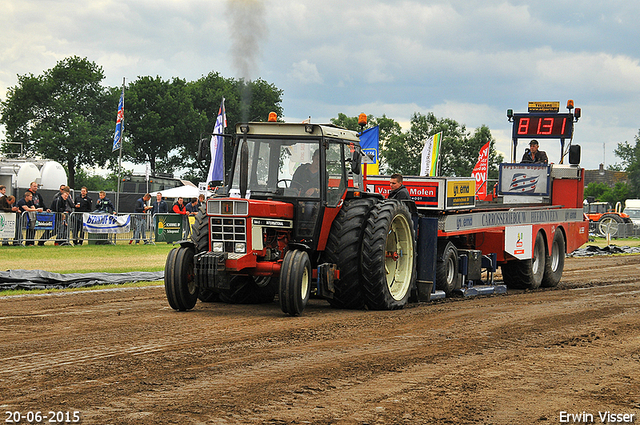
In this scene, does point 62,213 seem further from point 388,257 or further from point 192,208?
point 388,257

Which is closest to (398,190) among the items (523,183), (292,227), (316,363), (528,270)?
(292,227)

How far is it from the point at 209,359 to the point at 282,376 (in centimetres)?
87

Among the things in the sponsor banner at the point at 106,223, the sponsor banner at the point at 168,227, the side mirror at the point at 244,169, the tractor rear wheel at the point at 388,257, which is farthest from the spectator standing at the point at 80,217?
the tractor rear wheel at the point at 388,257

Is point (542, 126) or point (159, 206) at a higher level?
point (542, 126)

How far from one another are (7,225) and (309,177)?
13.6 metres

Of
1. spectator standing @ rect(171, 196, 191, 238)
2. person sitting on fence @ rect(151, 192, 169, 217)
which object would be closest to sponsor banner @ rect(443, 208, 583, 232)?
spectator standing @ rect(171, 196, 191, 238)

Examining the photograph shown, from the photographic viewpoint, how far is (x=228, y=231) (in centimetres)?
925

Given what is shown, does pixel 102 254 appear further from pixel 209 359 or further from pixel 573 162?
pixel 209 359

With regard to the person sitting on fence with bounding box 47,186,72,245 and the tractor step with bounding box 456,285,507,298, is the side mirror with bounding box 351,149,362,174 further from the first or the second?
the person sitting on fence with bounding box 47,186,72,245

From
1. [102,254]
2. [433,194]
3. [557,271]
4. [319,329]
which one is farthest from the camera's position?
[102,254]

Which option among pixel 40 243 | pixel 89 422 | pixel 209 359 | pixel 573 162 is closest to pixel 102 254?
pixel 40 243

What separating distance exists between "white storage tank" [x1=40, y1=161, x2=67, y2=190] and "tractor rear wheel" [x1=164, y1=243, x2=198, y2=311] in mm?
29364

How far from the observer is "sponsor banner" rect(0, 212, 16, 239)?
2020 cm

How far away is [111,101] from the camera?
64625 millimetres
